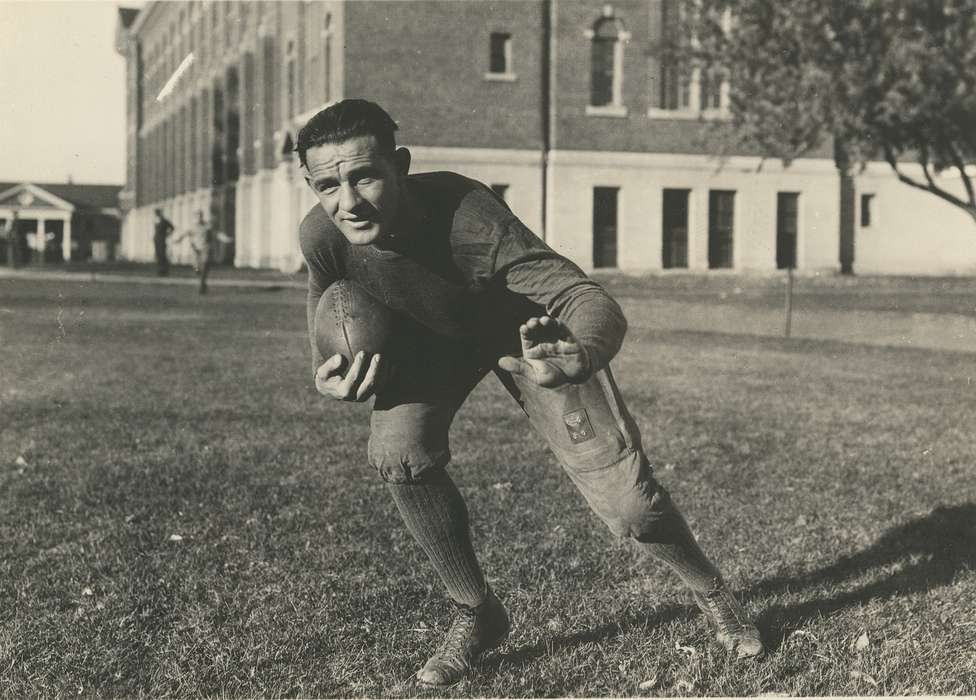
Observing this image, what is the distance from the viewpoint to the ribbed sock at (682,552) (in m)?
3.80

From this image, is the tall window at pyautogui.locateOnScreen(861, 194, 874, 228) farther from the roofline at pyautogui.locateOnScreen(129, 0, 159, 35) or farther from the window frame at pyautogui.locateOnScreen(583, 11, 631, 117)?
the roofline at pyautogui.locateOnScreen(129, 0, 159, 35)

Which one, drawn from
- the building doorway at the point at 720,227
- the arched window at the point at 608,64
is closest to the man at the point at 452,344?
the arched window at the point at 608,64

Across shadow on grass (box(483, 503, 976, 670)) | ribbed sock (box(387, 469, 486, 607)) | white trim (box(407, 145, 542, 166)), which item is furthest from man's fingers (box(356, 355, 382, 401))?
white trim (box(407, 145, 542, 166))

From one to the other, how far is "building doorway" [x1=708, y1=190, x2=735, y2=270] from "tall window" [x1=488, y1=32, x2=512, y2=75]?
26.6 ft

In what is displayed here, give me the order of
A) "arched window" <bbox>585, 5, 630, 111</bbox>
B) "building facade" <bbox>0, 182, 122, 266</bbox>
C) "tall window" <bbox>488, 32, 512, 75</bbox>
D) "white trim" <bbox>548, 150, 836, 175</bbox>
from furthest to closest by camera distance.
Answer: "building facade" <bbox>0, 182, 122, 266</bbox>
"arched window" <bbox>585, 5, 630, 111</bbox>
"white trim" <bbox>548, 150, 836, 175</bbox>
"tall window" <bbox>488, 32, 512, 75</bbox>

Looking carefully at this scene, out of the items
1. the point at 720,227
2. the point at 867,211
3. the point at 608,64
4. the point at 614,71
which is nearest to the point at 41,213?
the point at 608,64

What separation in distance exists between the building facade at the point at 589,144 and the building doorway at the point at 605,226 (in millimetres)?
48

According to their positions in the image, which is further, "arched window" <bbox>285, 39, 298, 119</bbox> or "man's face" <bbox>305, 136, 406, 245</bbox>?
"arched window" <bbox>285, 39, 298, 119</bbox>

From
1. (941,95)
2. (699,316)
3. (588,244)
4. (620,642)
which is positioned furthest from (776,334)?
(588,244)

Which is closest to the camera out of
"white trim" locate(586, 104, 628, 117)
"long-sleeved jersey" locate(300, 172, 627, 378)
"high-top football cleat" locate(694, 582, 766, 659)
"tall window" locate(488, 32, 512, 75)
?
"long-sleeved jersey" locate(300, 172, 627, 378)

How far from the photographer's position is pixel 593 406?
3.70m

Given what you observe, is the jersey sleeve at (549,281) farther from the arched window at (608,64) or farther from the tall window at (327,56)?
the tall window at (327,56)

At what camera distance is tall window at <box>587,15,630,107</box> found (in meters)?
37.0

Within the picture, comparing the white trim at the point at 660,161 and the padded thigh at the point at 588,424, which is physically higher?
the white trim at the point at 660,161
